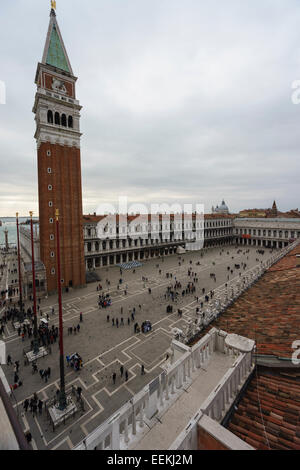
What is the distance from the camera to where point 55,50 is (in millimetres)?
30859

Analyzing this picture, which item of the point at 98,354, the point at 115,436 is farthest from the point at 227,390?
the point at 98,354

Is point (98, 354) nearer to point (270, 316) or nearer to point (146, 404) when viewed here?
point (270, 316)

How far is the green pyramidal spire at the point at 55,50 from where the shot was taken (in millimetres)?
30078

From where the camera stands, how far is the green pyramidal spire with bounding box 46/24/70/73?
99.1 ft

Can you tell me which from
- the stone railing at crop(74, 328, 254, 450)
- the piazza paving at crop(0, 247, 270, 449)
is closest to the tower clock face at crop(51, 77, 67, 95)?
the piazza paving at crop(0, 247, 270, 449)

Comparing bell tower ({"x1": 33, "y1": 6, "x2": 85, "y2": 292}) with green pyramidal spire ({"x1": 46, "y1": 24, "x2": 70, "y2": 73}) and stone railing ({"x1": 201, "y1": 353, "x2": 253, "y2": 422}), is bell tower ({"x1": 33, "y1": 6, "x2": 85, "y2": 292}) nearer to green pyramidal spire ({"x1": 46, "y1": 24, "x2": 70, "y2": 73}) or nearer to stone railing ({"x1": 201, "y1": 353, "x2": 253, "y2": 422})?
green pyramidal spire ({"x1": 46, "y1": 24, "x2": 70, "y2": 73})

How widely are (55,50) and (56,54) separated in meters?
0.65


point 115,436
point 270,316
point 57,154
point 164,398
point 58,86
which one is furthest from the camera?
point 57,154

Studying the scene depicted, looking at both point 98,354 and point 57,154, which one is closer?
point 98,354

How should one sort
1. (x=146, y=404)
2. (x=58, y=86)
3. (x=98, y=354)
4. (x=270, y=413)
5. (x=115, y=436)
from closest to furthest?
(x=115, y=436) → (x=146, y=404) → (x=270, y=413) → (x=98, y=354) → (x=58, y=86)

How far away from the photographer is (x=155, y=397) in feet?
15.3

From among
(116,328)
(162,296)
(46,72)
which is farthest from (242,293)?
(46,72)

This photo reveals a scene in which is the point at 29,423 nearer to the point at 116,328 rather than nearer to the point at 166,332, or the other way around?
the point at 116,328
